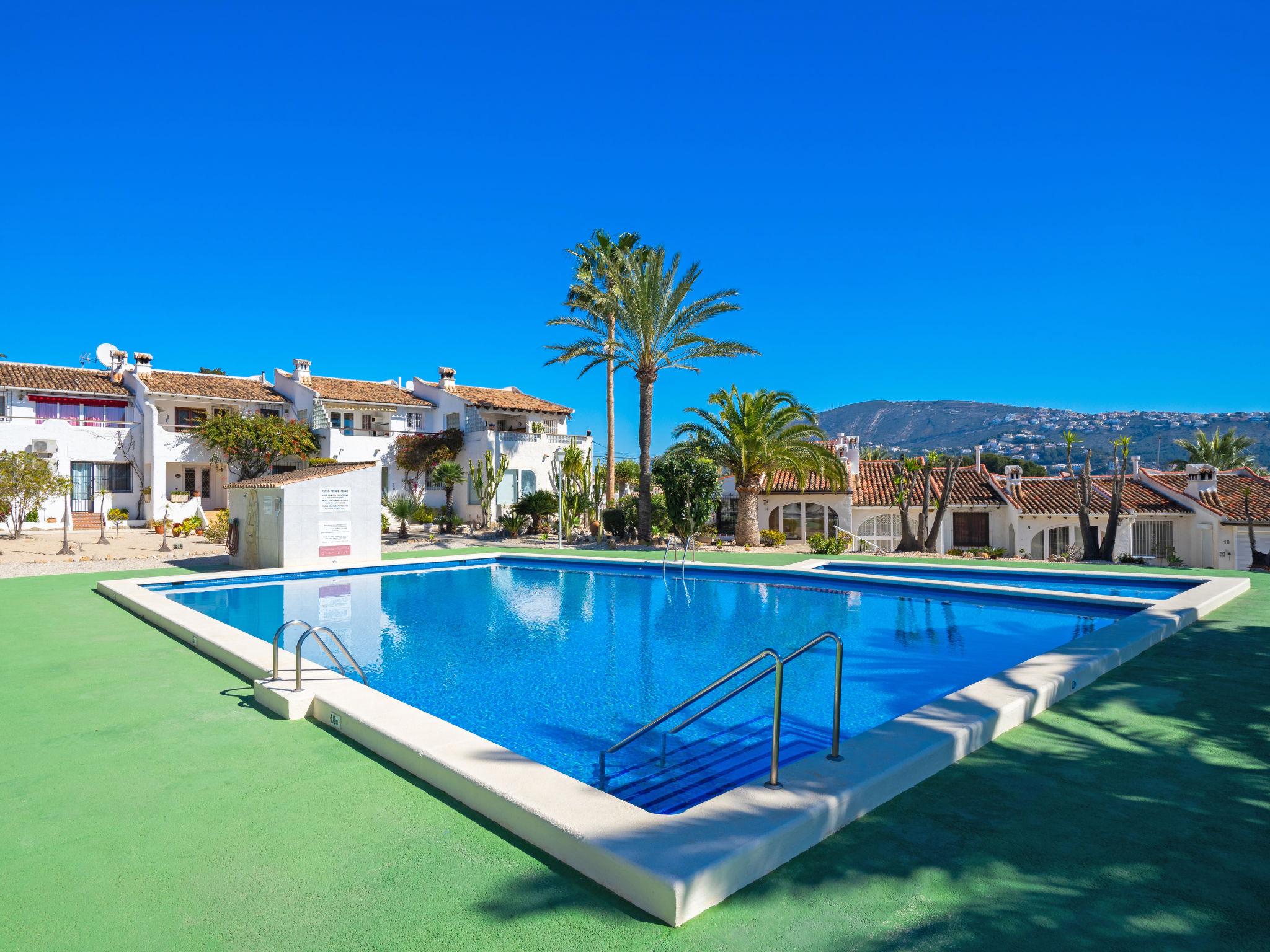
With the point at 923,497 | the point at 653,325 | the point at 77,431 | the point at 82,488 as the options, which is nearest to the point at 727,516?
the point at 923,497

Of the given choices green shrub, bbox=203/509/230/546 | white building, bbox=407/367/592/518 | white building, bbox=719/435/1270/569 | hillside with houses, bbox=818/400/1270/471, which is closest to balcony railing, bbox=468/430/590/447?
white building, bbox=407/367/592/518

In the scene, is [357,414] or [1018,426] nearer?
[357,414]

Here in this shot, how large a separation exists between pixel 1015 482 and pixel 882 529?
7788 mm

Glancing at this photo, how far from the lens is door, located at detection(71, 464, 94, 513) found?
29438mm

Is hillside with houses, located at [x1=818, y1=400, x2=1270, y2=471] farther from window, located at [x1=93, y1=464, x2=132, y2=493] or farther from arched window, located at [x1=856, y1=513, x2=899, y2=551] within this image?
window, located at [x1=93, y1=464, x2=132, y2=493]

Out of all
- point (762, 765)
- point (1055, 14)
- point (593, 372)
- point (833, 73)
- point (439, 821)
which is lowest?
point (762, 765)

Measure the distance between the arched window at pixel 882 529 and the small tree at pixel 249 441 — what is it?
25.4m

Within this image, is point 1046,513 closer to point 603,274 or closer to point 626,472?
point 603,274

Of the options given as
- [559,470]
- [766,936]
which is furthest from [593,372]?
[766,936]

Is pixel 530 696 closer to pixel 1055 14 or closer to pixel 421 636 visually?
pixel 421 636

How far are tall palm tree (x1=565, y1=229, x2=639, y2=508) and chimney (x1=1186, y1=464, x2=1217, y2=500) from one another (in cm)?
2445

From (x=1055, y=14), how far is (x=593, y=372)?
706 inches

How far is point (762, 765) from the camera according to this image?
594cm

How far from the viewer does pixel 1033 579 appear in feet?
54.9
